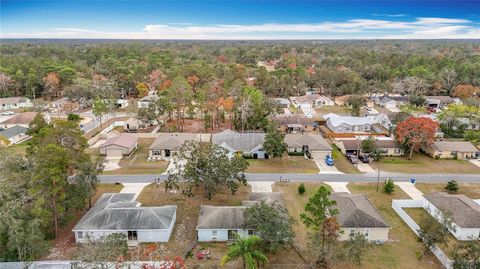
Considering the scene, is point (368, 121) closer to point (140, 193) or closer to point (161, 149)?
point (161, 149)

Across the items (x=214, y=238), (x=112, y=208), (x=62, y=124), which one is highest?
(x=62, y=124)

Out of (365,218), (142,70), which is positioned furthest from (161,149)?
(142,70)

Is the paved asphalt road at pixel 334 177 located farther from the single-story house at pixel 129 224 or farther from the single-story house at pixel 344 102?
the single-story house at pixel 344 102

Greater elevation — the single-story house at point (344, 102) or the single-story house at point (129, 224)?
the single-story house at point (344, 102)

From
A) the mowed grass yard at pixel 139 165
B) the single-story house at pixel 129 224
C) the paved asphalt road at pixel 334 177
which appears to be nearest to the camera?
the single-story house at pixel 129 224

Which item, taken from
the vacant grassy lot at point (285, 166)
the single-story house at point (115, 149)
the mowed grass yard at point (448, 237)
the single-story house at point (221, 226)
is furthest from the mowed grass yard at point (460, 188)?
the single-story house at point (115, 149)

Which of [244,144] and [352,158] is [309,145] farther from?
[244,144]

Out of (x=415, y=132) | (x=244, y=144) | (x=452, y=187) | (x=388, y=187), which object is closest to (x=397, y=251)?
(x=388, y=187)
